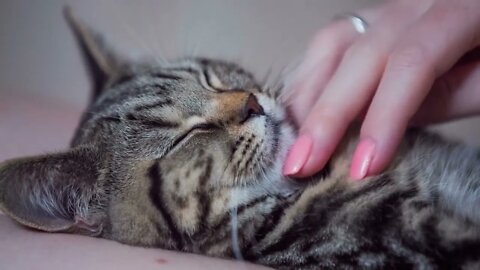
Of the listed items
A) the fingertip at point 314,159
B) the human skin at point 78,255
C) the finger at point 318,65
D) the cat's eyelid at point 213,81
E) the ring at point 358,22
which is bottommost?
the human skin at point 78,255

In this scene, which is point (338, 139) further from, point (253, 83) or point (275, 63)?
point (275, 63)

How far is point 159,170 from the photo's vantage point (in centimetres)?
82

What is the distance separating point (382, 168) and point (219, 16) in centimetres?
98

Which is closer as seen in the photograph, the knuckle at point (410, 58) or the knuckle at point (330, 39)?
the knuckle at point (410, 58)

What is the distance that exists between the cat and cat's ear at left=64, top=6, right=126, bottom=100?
24cm

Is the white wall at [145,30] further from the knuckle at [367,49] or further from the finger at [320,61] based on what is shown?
the knuckle at [367,49]

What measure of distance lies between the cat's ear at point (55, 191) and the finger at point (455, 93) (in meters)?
0.51

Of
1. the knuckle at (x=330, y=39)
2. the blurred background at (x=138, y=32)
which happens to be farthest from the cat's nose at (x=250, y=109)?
the blurred background at (x=138, y=32)

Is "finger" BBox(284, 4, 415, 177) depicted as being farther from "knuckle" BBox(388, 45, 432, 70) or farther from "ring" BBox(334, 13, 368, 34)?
"ring" BBox(334, 13, 368, 34)

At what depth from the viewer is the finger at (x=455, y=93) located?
0.99 metres

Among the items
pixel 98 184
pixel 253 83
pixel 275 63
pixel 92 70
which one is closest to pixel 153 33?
pixel 275 63

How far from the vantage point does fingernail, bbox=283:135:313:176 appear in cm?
81

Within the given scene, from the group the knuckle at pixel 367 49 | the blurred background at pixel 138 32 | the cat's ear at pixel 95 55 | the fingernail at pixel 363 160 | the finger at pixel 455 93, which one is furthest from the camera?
the blurred background at pixel 138 32

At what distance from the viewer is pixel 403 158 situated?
834mm
